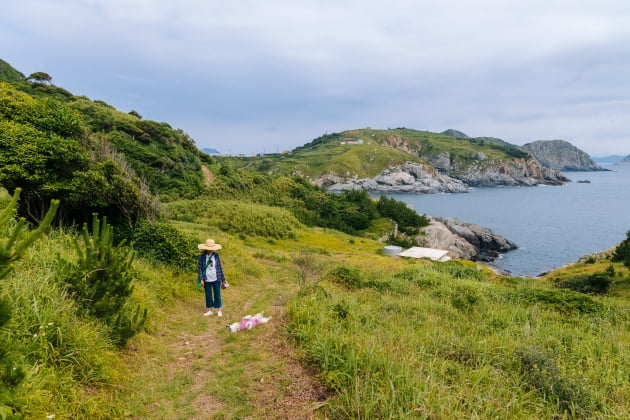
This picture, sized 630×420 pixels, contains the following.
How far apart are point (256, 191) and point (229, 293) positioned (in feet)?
167

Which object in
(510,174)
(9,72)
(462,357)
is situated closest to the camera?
(462,357)

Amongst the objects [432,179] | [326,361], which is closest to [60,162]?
[326,361]

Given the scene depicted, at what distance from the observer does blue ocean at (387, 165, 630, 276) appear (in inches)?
2345

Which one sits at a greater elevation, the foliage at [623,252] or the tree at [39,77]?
the tree at [39,77]

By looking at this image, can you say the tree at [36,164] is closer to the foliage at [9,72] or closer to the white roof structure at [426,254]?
the white roof structure at [426,254]

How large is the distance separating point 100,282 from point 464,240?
211 ft

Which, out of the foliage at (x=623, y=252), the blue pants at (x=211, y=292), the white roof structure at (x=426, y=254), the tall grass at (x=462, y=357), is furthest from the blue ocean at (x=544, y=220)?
the blue pants at (x=211, y=292)

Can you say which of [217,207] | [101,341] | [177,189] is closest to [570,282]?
[101,341]

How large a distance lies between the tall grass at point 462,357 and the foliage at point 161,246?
249 inches

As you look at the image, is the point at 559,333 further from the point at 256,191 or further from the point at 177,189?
the point at 256,191

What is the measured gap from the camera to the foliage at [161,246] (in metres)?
12.2

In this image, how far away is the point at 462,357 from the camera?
5664 millimetres

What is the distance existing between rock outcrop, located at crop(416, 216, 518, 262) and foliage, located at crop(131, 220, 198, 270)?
51206mm

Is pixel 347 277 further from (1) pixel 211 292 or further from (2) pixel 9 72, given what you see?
(2) pixel 9 72
